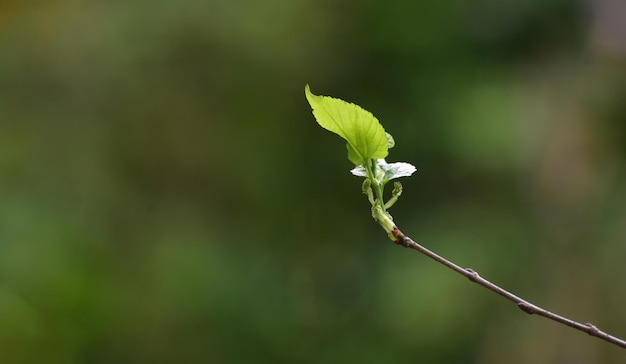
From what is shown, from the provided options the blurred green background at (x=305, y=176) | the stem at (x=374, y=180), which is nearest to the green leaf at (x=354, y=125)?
the stem at (x=374, y=180)

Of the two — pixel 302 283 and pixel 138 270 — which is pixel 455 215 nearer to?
pixel 302 283

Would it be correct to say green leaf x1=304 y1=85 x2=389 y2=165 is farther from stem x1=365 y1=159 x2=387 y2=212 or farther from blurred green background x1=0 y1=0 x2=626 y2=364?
blurred green background x1=0 y1=0 x2=626 y2=364

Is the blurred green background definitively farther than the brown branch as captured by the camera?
Yes

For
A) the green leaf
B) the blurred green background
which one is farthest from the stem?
the blurred green background

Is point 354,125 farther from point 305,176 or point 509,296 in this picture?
point 305,176

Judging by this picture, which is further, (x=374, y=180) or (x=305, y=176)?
(x=305, y=176)

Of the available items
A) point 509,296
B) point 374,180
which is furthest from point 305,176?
point 509,296
